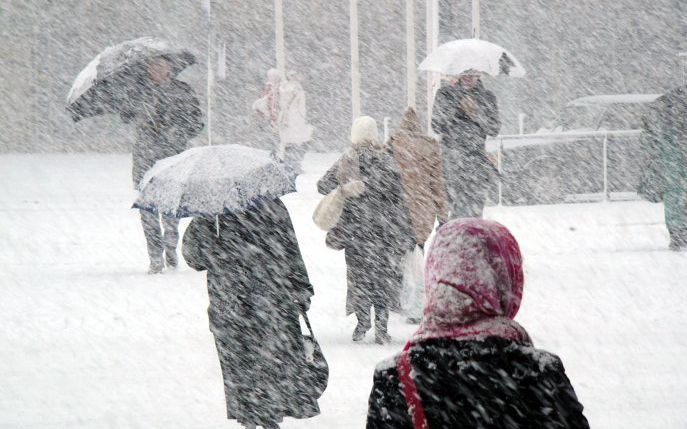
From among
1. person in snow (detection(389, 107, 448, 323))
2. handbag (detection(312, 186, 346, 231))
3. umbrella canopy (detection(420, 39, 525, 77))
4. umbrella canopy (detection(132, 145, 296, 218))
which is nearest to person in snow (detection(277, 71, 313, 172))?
umbrella canopy (detection(420, 39, 525, 77))

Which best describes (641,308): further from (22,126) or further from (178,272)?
(22,126)

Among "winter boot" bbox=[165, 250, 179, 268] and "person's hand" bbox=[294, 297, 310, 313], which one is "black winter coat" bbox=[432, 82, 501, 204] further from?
"person's hand" bbox=[294, 297, 310, 313]

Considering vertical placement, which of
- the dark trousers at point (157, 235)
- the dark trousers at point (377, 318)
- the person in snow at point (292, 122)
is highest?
the dark trousers at point (377, 318)

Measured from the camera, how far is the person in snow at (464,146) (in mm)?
11461

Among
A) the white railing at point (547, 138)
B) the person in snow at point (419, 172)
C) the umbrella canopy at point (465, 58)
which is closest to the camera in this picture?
the person in snow at point (419, 172)

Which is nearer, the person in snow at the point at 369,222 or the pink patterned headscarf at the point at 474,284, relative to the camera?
the pink patterned headscarf at the point at 474,284

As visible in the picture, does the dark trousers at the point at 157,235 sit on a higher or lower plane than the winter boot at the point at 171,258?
higher

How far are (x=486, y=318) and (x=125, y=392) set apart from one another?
4.40 metres

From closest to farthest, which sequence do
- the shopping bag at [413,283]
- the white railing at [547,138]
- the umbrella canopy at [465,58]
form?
the shopping bag at [413,283] → the umbrella canopy at [465,58] → the white railing at [547,138]

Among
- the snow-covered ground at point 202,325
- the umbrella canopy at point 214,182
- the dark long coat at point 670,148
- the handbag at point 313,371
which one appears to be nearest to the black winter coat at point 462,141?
the snow-covered ground at point 202,325

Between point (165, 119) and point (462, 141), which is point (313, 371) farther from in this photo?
point (165, 119)

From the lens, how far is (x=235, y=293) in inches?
224

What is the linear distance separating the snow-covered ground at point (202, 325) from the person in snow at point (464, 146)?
933 mm

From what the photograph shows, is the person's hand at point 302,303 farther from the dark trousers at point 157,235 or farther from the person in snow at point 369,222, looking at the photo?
the dark trousers at point 157,235
